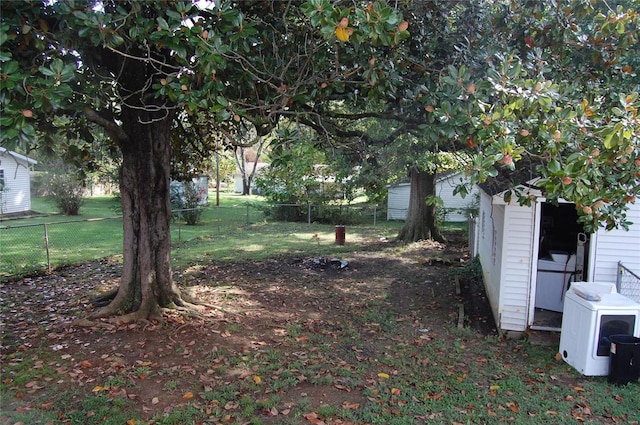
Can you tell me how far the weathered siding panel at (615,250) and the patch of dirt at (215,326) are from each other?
1967mm

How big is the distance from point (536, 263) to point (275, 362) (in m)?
4.53

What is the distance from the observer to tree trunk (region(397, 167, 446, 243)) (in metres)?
17.5

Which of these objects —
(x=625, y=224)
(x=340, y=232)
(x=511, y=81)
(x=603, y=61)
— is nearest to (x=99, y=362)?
(x=511, y=81)

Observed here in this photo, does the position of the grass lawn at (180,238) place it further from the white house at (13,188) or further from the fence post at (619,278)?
the fence post at (619,278)

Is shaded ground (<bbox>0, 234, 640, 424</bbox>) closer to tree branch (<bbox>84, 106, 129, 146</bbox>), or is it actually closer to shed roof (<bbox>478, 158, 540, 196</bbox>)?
shed roof (<bbox>478, 158, 540, 196</bbox>)

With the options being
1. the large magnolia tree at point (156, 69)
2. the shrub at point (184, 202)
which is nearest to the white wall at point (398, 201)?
the shrub at point (184, 202)

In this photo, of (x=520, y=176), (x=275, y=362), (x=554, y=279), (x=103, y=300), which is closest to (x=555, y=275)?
(x=554, y=279)

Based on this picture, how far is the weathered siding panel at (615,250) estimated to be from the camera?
281 inches

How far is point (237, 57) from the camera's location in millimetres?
5395

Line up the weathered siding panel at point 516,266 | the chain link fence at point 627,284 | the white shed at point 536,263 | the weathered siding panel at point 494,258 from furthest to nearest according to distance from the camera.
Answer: the weathered siding panel at point 494,258
the weathered siding panel at point 516,266
the white shed at point 536,263
the chain link fence at point 627,284

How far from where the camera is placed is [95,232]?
62.4 ft

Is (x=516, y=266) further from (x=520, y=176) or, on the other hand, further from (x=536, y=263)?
(x=520, y=176)

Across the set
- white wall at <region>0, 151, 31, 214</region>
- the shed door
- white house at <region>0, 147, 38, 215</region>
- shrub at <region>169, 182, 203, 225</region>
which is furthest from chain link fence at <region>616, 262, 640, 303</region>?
white wall at <region>0, 151, 31, 214</region>

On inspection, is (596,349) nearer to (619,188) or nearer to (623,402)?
(623,402)
